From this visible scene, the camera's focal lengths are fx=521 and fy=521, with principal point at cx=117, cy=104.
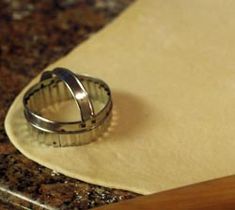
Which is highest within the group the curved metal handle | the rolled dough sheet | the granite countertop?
the curved metal handle

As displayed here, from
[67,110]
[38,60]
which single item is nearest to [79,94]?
[67,110]

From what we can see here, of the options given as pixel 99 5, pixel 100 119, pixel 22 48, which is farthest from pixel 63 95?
pixel 99 5

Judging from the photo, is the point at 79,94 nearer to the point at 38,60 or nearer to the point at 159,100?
the point at 159,100

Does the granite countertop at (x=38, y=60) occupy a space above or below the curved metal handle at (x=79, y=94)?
below

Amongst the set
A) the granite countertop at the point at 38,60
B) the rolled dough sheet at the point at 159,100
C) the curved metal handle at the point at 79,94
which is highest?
the curved metal handle at the point at 79,94

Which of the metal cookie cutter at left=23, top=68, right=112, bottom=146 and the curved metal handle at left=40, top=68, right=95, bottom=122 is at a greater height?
the curved metal handle at left=40, top=68, right=95, bottom=122

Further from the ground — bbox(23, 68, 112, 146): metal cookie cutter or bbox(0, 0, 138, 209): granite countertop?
bbox(23, 68, 112, 146): metal cookie cutter
